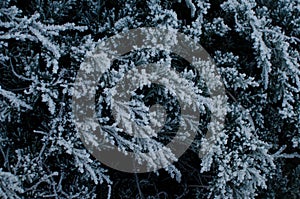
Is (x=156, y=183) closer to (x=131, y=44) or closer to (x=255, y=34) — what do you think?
(x=131, y=44)

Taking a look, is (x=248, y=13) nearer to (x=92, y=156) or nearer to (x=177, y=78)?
(x=177, y=78)

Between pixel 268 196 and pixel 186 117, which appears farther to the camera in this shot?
pixel 268 196

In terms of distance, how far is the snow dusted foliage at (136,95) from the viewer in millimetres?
2174

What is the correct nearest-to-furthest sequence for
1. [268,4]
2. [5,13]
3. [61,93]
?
[5,13] < [61,93] < [268,4]

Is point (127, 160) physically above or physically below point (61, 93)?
below

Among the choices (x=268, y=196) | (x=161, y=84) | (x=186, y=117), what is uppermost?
(x=161, y=84)

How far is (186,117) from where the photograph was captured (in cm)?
235

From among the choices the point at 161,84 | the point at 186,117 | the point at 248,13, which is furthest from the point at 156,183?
the point at 248,13

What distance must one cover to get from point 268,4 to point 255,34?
1.56 feet

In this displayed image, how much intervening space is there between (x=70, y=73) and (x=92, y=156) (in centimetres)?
50

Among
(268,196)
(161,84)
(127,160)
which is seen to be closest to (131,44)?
(161,84)

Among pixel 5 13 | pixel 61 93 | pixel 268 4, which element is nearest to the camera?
pixel 5 13

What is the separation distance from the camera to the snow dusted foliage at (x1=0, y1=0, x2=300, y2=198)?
2174mm

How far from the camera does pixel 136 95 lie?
2213 millimetres
